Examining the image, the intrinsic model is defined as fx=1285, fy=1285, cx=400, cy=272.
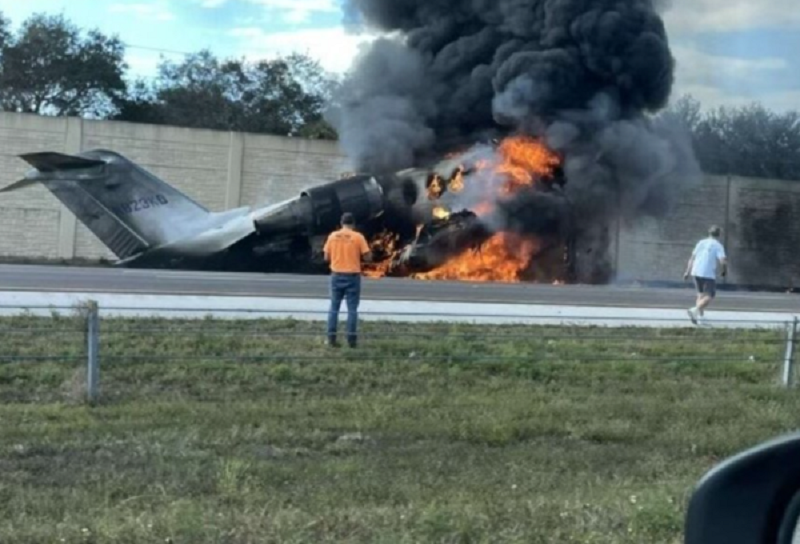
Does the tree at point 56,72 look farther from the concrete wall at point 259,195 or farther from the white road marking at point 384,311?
the white road marking at point 384,311

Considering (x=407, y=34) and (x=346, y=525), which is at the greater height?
(x=407, y=34)

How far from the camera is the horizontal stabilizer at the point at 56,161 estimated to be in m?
38.8

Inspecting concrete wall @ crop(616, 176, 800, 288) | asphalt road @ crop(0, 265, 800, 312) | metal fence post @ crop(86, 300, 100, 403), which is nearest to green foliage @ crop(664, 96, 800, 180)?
concrete wall @ crop(616, 176, 800, 288)

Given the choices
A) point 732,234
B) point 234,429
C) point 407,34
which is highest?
point 407,34

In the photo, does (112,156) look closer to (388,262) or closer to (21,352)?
(388,262)

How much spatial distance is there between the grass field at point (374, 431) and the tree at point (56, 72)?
41.2 metres

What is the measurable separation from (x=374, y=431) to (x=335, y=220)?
28584 mm

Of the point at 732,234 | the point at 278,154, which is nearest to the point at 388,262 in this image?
the point at 278,154

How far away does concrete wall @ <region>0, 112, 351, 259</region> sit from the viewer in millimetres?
41688

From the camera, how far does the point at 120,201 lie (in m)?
38.8

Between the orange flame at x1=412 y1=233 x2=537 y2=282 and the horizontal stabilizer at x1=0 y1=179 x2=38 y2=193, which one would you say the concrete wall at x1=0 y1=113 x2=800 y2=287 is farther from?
the orange flame at x1=412 y1=233 x2=537 y2=282

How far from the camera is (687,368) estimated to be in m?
14.5

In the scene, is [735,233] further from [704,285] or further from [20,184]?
[704,285]

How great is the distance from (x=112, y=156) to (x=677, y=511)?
33598mm
